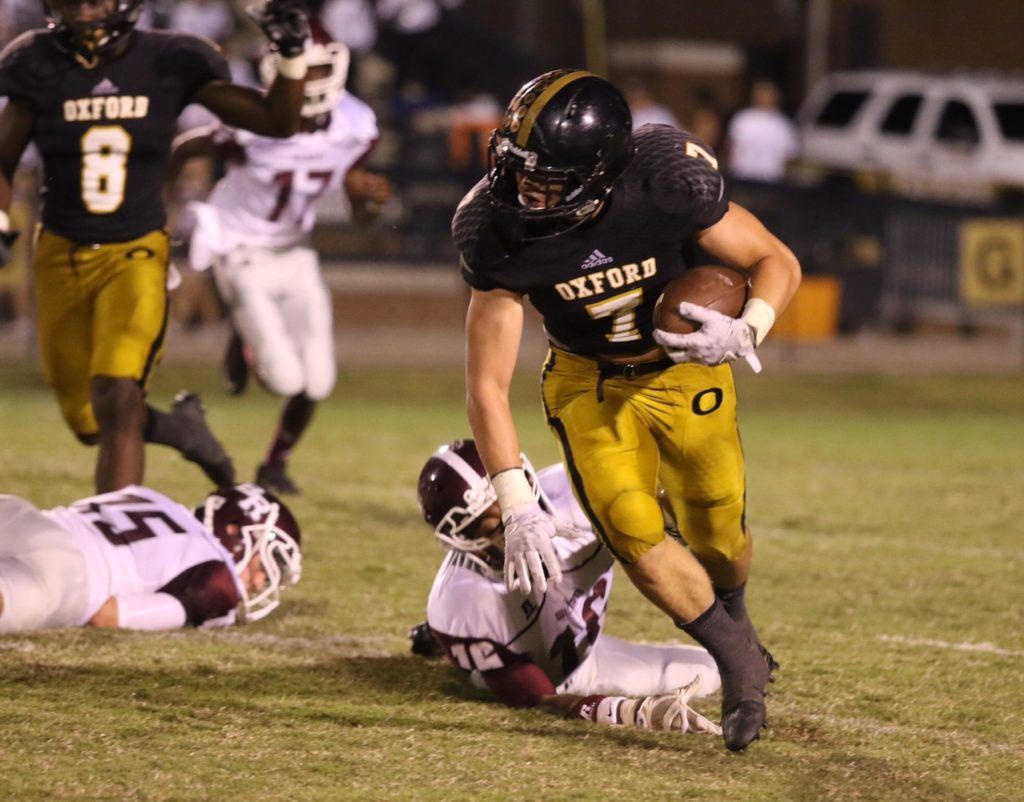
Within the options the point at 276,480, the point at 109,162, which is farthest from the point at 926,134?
the point at 109,162

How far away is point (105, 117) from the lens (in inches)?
233

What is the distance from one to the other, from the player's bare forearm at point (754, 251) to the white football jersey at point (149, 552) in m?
1.77

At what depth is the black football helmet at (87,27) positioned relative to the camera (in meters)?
5.72

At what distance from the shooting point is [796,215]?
515 inches

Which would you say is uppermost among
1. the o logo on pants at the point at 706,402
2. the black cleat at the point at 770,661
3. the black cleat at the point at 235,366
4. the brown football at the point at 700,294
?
the brown football at the point at 700,294

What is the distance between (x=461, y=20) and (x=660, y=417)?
15.5 meters

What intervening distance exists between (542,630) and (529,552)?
494 millimetres

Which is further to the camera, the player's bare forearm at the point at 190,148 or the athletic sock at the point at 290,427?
the athletic sock at the point at 290,427

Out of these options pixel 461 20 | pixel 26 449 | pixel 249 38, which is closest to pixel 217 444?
pixel 26 449

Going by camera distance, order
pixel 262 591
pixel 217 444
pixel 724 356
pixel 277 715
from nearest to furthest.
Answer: pixel 724 356 < pixel 277 715 < pixel 262 591 < pixel 217 444

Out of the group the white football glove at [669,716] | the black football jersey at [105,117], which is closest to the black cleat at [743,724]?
the white football glove at [669,716]

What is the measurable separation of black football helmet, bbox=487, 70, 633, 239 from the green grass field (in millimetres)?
1299

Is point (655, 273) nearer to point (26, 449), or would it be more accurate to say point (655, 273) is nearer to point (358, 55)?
point (26, 449)

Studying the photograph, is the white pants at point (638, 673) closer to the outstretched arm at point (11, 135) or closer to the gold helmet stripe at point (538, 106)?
the gold helmet stripe at point (538, 106)
